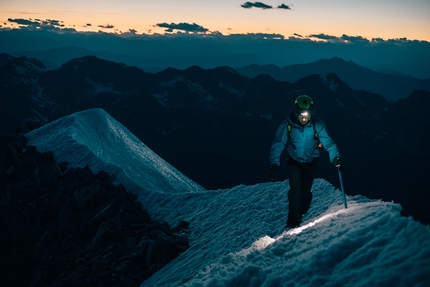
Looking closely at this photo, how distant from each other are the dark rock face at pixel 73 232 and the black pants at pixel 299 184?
19.6 feet

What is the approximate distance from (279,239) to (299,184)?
7.16ft

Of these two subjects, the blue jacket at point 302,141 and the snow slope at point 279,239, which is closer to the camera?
the snow slope at point 279,239

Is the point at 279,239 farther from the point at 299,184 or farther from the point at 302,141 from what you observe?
the point at 302,141

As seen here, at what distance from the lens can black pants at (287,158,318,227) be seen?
9.18m

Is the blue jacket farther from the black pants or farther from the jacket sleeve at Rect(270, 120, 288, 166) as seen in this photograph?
the black pants

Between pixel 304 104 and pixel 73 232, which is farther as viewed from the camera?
pixel 73 232

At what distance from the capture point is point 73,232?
17359mm

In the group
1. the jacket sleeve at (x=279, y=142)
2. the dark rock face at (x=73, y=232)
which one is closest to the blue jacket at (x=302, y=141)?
the jacket sleeve at (x=279, y=142)

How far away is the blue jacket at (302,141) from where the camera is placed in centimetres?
880

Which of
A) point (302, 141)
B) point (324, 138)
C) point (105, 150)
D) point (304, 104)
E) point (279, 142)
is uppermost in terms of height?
point (304, 104)

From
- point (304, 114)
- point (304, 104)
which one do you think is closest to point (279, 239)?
point (304, 114)

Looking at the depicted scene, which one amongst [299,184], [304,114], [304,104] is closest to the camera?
[304,104]

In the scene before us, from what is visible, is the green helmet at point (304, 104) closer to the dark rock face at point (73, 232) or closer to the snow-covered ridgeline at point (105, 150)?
the dark rock face at point (73, 232)

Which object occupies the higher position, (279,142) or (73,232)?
(279,142)
